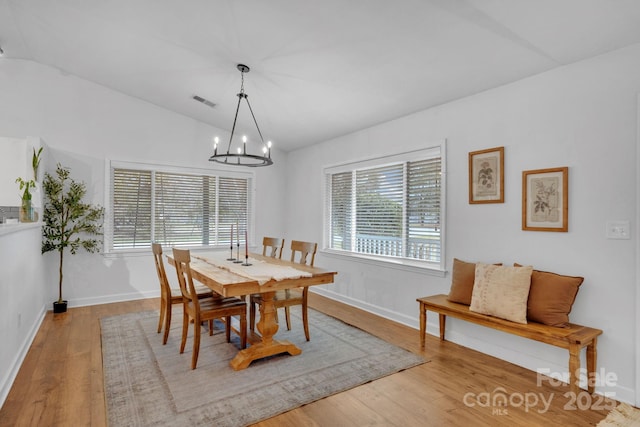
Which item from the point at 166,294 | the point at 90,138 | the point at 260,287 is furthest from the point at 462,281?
the point at 90,138

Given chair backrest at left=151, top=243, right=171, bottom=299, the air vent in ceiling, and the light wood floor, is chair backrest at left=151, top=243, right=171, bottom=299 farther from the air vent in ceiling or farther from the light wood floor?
the air vent in ceiling

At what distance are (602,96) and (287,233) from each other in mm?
4795

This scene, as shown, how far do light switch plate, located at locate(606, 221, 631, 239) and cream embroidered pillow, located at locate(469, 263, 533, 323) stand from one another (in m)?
0.57

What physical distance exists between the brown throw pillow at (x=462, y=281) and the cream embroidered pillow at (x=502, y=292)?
0.13 metres

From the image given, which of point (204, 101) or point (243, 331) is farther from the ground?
point (204, 101)

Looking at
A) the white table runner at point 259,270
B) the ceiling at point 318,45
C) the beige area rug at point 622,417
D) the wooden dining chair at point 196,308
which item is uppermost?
the ceiling at point 318,45

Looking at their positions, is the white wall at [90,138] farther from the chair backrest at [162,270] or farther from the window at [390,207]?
the window at [390,207]

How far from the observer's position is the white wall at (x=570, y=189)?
7.91 ft

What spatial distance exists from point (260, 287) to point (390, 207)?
88.5 inches

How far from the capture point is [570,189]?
2.68m

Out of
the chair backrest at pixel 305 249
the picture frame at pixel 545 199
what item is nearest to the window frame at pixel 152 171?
the chair backrest at pixel 305 249

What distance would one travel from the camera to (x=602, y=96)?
98.7 inches

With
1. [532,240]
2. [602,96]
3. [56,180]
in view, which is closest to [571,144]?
[602,96]

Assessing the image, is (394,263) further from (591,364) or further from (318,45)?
(318,45)
